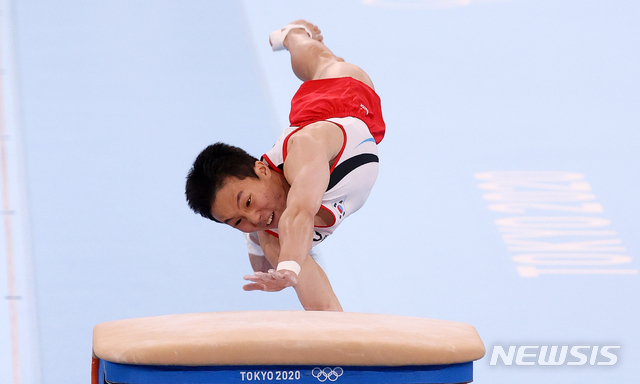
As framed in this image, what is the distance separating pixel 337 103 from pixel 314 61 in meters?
0.62

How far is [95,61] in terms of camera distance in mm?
4859

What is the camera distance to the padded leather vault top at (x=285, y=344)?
4.62 ft

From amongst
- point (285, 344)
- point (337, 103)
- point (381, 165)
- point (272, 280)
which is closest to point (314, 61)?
point (337, 103)

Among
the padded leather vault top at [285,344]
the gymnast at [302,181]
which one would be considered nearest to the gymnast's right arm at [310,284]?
the gymnast at [302,181]

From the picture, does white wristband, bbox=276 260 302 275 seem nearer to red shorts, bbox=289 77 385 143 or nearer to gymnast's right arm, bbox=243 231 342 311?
gymnast's right arm, bbox=243 231 342 311

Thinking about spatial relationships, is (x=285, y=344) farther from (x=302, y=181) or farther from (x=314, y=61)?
(x=314, y=61)

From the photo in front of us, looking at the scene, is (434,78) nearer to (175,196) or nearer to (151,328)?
(175,196)

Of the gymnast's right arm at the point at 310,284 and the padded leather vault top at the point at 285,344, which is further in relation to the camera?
the gymnast's right arm at the point at 310,284

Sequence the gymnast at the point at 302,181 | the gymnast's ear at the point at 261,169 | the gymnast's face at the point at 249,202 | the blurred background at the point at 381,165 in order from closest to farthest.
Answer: the gymnast at the point at 302,181 → the gymnast's face at the point at 249,202 → the gymnast's ear at the point at 261,169 → the blurred background at the point at 381,165

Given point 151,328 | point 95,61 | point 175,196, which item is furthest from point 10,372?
point 95,61

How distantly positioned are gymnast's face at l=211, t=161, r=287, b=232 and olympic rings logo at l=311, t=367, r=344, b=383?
26.6 inches

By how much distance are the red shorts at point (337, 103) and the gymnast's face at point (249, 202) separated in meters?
0.56

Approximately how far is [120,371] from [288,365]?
0.36 meters

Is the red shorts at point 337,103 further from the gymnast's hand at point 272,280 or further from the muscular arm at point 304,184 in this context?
the gymnast's hand at point 272,280
